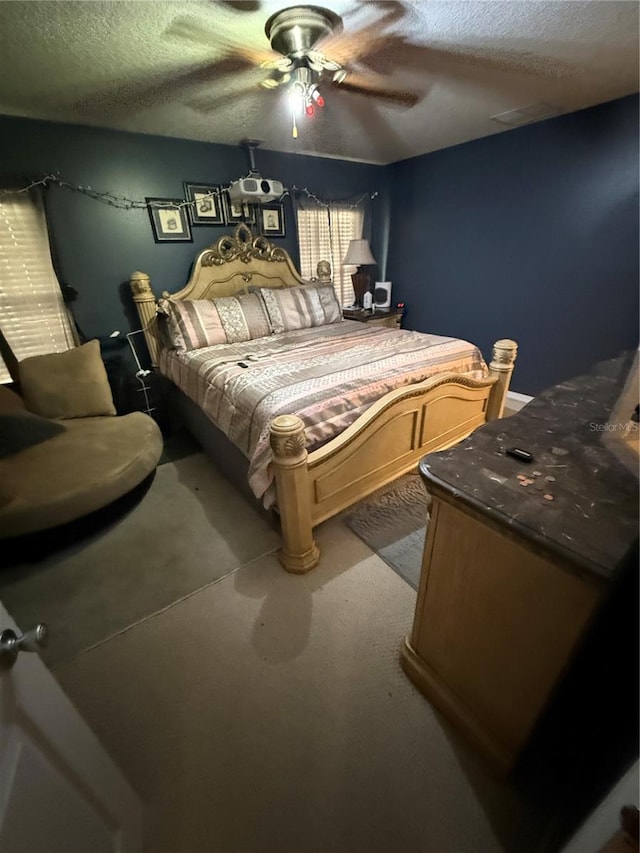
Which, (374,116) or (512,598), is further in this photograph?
(374,116)

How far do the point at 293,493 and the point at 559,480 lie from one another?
994 mm

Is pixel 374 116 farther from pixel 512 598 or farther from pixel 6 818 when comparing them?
pixel 6 818

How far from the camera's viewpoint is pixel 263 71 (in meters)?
1.82

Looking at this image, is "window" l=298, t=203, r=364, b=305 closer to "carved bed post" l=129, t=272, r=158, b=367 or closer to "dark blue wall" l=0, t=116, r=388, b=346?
"dark blue wall" l=0, t=116, r=388, b=346

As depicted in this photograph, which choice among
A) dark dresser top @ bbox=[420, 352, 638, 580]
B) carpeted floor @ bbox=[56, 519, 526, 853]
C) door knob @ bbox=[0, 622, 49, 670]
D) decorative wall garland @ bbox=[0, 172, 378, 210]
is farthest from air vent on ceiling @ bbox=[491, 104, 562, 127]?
door knob @ bbox=[0, 622, 49, 670]

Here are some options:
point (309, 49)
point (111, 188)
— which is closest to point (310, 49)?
point (309, 49)

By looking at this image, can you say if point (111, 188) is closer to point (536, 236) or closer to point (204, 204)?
point (204, 204)

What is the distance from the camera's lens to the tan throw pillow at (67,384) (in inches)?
90.0

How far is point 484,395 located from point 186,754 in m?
2.32

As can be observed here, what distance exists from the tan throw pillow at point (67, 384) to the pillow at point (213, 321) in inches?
23.1

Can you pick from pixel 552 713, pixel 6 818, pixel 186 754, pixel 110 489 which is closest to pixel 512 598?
pixel 552 713

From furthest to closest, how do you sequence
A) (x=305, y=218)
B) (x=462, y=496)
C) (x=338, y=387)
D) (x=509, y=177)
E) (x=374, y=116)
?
1. (x=305, y=218)
2. (x=509, y=177)
3. (x=374, y=116)
4. (x=338, y=387)
5. (x=462, y=496)

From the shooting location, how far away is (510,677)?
0.92 metres

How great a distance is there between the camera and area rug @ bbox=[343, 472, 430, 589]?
1766 mm
